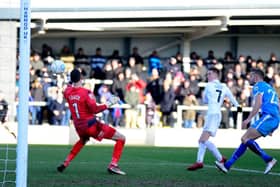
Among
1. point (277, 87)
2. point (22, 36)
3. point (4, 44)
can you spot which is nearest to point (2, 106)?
point (4, 44)

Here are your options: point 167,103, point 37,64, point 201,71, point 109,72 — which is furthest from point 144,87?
point 37,64

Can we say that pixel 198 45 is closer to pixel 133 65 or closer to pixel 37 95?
pixel 133 65

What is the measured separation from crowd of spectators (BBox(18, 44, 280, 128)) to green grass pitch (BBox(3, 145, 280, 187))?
22.1 ft

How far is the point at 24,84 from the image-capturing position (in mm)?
9492

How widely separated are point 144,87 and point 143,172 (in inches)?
523

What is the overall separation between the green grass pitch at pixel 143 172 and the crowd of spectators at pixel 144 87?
6736 millimetres

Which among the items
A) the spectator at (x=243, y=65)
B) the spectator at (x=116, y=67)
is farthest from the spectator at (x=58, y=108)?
the spectator at (x=243, y=65)

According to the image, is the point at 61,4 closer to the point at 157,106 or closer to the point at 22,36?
the point at 157,106

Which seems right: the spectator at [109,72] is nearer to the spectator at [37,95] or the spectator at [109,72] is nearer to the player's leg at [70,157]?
the spectator at [37,95]

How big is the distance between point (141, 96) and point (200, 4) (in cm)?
368

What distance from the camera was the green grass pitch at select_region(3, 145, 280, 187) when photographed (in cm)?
1238

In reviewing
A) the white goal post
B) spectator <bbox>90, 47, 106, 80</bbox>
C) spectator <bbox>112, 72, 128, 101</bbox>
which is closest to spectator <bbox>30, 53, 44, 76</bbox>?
spectator <bbox>90, 47, 106, 80</bbox>

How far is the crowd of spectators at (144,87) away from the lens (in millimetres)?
26438

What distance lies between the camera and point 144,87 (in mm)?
27375
